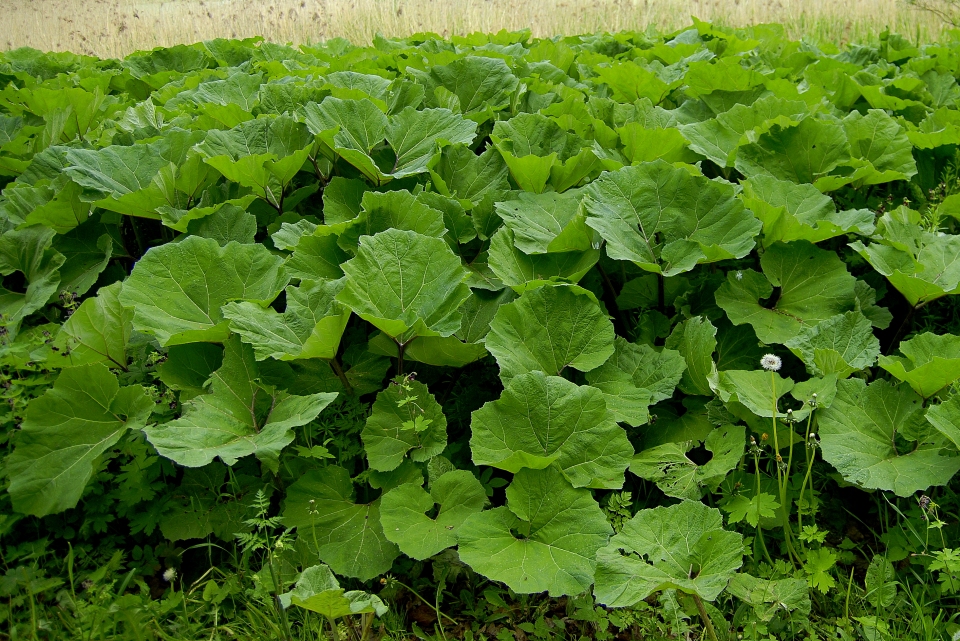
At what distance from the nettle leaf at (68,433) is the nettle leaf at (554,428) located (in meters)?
0.99

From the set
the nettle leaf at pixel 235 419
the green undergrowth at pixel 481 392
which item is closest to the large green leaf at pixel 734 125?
the green undergrowth at pixel 481 392

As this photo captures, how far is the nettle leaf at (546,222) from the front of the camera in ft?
7.50

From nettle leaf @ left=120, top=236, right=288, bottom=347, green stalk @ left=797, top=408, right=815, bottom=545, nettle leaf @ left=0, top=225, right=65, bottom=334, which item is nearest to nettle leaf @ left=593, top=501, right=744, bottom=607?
green stalk @ left=797, top=408, right=815, bottom=545

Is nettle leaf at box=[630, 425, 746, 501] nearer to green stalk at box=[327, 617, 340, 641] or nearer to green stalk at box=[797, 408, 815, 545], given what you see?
green stalk at box=[797, 408, 815, 545]

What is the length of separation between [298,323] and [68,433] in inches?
28.4

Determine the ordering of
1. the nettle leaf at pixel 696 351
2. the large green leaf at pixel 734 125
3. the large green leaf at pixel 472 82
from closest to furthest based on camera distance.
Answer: the nettle leaf at pixel 696 351 → the large green leaf at pixel 734 125 → the large green leaf at pixel 472 82

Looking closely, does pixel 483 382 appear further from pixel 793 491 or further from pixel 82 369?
pixel 82 369

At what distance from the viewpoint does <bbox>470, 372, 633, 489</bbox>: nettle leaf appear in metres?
1.90

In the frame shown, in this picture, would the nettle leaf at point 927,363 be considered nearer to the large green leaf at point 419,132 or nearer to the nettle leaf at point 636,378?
the nettle leaf at point 636,378

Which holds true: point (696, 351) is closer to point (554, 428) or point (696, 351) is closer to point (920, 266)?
point (554, 428)

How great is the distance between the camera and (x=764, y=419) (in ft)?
6.84

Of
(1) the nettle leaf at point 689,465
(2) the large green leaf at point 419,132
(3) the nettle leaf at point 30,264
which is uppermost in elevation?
(2) the large green leaf at point 419,132

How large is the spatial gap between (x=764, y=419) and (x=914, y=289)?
0.69m

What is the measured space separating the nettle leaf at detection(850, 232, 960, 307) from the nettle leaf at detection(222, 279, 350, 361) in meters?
1.66
